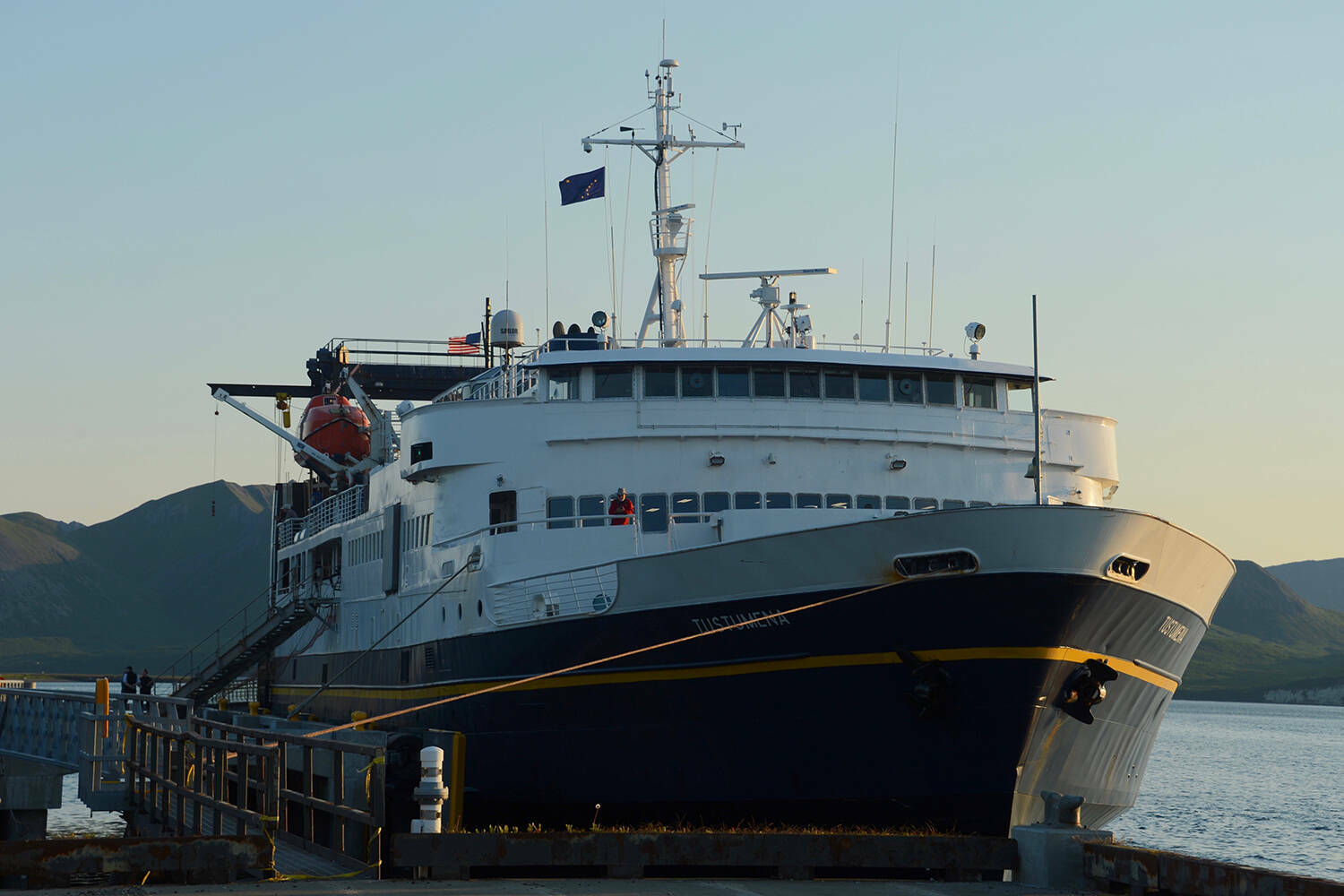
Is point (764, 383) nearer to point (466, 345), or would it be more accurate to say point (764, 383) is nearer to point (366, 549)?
point (366, 549)

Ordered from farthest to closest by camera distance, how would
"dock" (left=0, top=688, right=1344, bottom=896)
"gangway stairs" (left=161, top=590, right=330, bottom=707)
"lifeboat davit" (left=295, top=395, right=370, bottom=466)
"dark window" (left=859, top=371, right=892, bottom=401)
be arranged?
"lifeboat davit" (left=295, top=395, right=370, bottom=466), "gangway stairs" (left=161, top=590, right=330, bottom=707), "dark window" (left=859, top=371, right=892, bottom=401), "dock" (left=0, top=688, right=1344, bottom=896)

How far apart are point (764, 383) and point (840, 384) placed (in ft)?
3.80

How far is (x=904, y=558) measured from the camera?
15.3m

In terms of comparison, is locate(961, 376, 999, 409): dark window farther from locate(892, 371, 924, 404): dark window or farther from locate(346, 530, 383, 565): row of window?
locate(346, 530, 383, 565): row of window

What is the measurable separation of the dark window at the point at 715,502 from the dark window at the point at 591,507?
1481mm

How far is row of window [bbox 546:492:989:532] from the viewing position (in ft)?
67.2

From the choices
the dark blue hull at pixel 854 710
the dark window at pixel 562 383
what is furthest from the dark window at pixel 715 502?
the dark blue hull at pixel 854 710

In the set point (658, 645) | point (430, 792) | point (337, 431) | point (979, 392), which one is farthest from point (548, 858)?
point (337, 431)

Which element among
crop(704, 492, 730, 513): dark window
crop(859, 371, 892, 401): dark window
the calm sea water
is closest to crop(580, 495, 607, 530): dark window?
crop(704, 492, 730, 513): dark window

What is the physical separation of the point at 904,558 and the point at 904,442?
20.5 ft

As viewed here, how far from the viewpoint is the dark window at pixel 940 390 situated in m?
21.8

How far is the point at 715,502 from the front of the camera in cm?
2062

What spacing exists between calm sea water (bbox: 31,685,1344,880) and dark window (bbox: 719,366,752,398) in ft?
32.0

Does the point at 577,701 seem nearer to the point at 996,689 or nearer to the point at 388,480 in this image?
the point at 996,689
